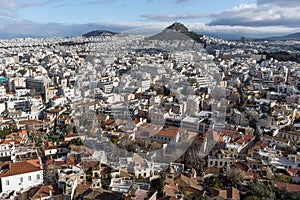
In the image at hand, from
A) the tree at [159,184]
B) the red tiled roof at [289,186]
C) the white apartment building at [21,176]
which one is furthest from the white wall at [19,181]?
the red tiled roof at [289,186]

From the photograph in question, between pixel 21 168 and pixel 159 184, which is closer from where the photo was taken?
pixel 159 184

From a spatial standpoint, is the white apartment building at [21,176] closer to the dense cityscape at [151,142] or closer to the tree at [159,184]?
the dense cityscape at [151,142]

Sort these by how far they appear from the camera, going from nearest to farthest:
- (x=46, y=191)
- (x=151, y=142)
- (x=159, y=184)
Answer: (x=46, y=191) < (x=159, y=184) < (x=151, y=142)

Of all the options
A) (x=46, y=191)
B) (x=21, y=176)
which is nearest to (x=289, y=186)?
(x=46, y=191)

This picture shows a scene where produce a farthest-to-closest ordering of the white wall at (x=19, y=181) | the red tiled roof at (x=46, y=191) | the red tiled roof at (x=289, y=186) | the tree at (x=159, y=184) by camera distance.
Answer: the white wall at (x=19, y=181)
the red tiled roof at (x=289, y=186)
the tree at (x=159, y=184)
the red tiled roof at (x=46, y=191)

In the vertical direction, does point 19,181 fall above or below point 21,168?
below

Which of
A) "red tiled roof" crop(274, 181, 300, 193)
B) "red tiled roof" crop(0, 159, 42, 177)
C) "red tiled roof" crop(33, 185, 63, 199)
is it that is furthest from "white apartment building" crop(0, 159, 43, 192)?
"red tiled roof" crop(274, 181, 300, 193)

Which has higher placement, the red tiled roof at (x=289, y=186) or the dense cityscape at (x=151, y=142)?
the dense cityscape at (x=151, y=142)

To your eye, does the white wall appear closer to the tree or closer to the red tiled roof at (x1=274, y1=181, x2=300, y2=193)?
the tree

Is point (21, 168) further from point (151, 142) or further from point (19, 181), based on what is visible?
point (151, 142)

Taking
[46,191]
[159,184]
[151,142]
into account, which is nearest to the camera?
[46,191]

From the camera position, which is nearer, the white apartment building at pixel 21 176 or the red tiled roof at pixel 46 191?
the red tiled roof at pixel 46 191

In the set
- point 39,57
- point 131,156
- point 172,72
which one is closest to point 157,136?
point 131,156
